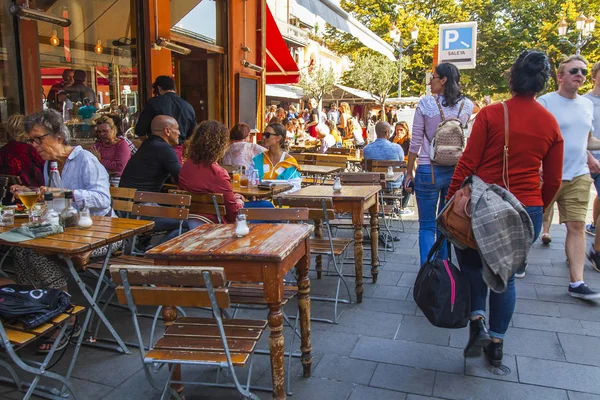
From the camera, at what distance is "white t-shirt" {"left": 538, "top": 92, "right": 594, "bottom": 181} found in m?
4.23

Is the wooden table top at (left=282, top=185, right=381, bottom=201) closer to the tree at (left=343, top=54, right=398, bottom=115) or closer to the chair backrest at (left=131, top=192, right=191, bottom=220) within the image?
the chair backrest at (left=131, top=192, right=191, bottom=220)

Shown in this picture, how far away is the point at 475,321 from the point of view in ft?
10.3

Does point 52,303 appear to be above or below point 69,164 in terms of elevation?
below

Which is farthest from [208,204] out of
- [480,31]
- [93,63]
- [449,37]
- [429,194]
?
[480,31]

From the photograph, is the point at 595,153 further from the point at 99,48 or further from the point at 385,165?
the point at 99,48

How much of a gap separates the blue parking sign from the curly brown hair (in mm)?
6496

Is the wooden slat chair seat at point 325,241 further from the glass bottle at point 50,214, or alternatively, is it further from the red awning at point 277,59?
the red awning at point 277,59

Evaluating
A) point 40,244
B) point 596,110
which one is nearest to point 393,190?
point 596,110

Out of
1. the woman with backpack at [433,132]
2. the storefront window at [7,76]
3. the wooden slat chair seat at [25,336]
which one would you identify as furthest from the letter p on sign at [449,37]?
the wooden slat chair seat at [25,336]

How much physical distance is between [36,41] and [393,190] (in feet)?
15.3

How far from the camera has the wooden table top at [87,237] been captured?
2.80 metres

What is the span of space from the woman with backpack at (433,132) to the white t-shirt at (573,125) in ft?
2.26

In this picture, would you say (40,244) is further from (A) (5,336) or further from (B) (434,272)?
(B) (434,272)

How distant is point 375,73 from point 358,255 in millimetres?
27862
